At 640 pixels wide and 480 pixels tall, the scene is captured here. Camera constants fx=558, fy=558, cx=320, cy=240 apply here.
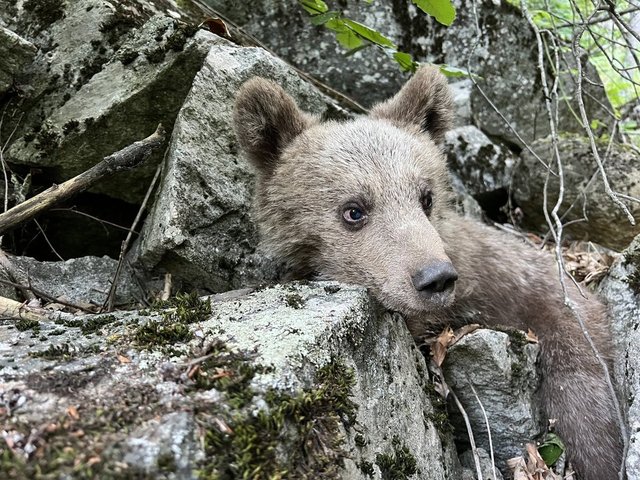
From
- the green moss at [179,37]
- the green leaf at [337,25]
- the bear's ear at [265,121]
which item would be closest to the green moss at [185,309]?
the bear's ear at [265,121]

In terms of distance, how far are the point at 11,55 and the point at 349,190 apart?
2823 mm

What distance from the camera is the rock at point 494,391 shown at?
12.1 ft

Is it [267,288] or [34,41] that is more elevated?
[34,41]

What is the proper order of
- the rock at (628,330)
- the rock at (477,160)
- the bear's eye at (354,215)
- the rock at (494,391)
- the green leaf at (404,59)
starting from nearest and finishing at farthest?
the rock at (628,330) < the rock at (494,391) < the bear's eye at (354,215) < the green leaf at (404,59) < the rock at (477,160)

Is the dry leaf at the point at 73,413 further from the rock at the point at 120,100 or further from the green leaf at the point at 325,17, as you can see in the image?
the green leaf at the point at 325,17

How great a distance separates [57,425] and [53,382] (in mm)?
304

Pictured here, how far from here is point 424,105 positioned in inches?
185

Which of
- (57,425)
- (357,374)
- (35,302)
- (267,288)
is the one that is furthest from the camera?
(35,302)

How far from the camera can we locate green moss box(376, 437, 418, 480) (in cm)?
264

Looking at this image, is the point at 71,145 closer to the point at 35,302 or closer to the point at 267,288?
the point at 35,302

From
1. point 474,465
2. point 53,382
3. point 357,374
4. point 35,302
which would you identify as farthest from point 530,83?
point 53,382

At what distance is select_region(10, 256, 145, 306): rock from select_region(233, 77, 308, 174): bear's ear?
141 centimetres

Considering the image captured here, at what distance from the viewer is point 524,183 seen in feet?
22.0

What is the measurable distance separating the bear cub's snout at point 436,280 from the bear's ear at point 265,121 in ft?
5.48
